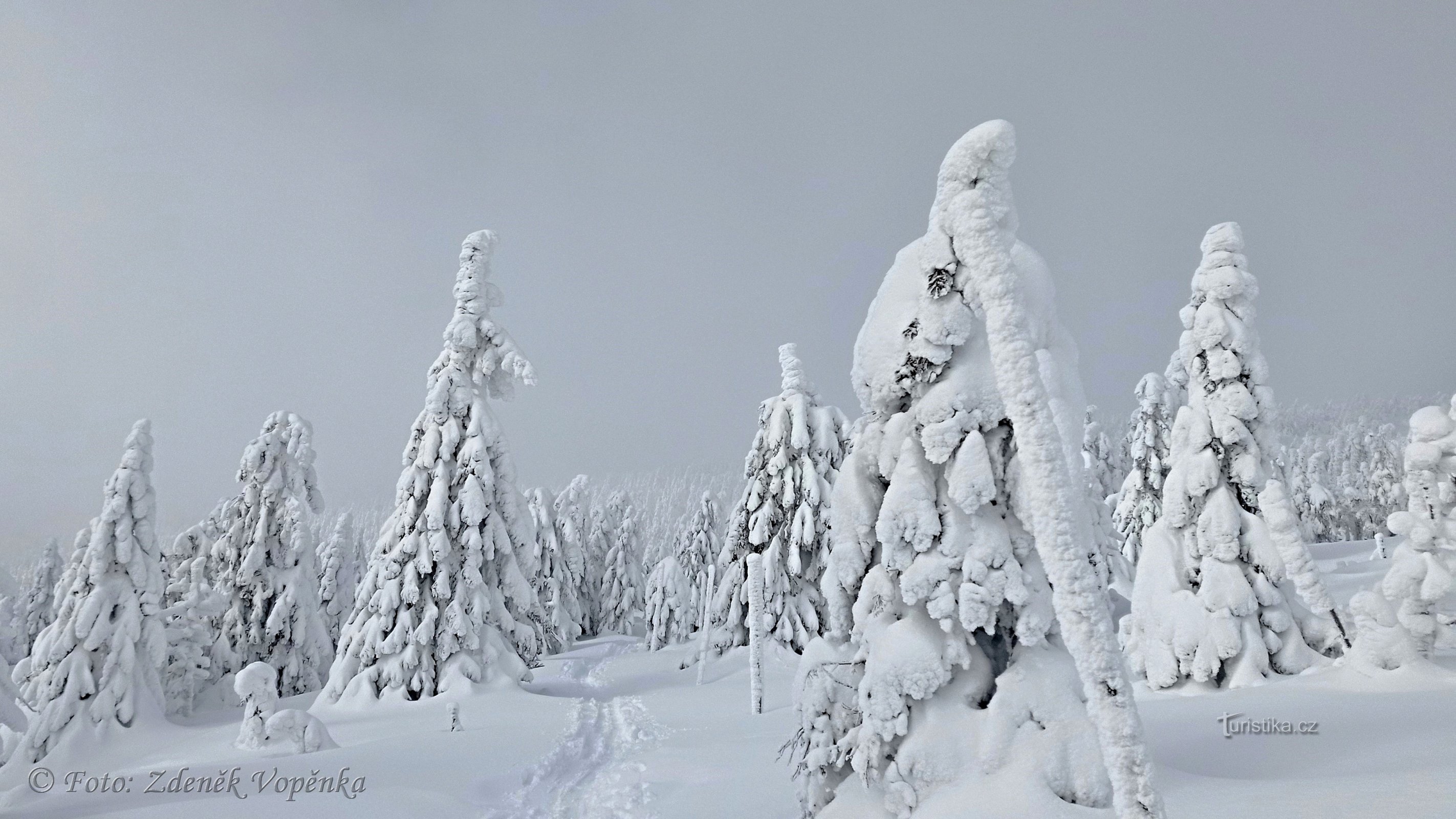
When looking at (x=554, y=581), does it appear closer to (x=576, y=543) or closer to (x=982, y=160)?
(x=576, y=543)

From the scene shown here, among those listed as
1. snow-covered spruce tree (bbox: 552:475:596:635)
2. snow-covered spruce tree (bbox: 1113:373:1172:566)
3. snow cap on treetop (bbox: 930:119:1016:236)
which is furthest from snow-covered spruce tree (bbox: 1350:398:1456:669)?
snow-covered spruce tree (bbox: 552:475:596:635)

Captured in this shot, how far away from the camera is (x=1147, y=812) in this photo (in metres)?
2.73

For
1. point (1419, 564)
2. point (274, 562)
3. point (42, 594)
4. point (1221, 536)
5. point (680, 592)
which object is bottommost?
point (680, 592)

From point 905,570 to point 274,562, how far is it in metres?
23.6

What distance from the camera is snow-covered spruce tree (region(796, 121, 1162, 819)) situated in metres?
4.79

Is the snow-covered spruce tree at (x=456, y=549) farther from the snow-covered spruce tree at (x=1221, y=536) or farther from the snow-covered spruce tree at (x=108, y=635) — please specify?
the snow-covered spruce tree at (x=1221, y=536)

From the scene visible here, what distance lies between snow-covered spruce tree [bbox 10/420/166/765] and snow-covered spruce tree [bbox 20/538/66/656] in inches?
1097

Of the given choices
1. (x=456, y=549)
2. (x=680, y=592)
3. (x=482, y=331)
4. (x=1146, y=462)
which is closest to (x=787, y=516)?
(x=456, y=549)

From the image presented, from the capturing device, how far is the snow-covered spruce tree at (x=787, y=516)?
21.0 metres

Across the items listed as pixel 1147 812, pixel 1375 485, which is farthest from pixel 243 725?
pixel 1375 485

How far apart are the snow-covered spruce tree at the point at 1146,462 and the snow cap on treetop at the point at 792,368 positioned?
15261 mm

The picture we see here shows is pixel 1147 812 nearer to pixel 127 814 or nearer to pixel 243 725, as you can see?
pixel 127 814

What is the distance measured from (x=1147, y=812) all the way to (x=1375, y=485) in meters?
70.6

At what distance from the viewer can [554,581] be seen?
37.5m
